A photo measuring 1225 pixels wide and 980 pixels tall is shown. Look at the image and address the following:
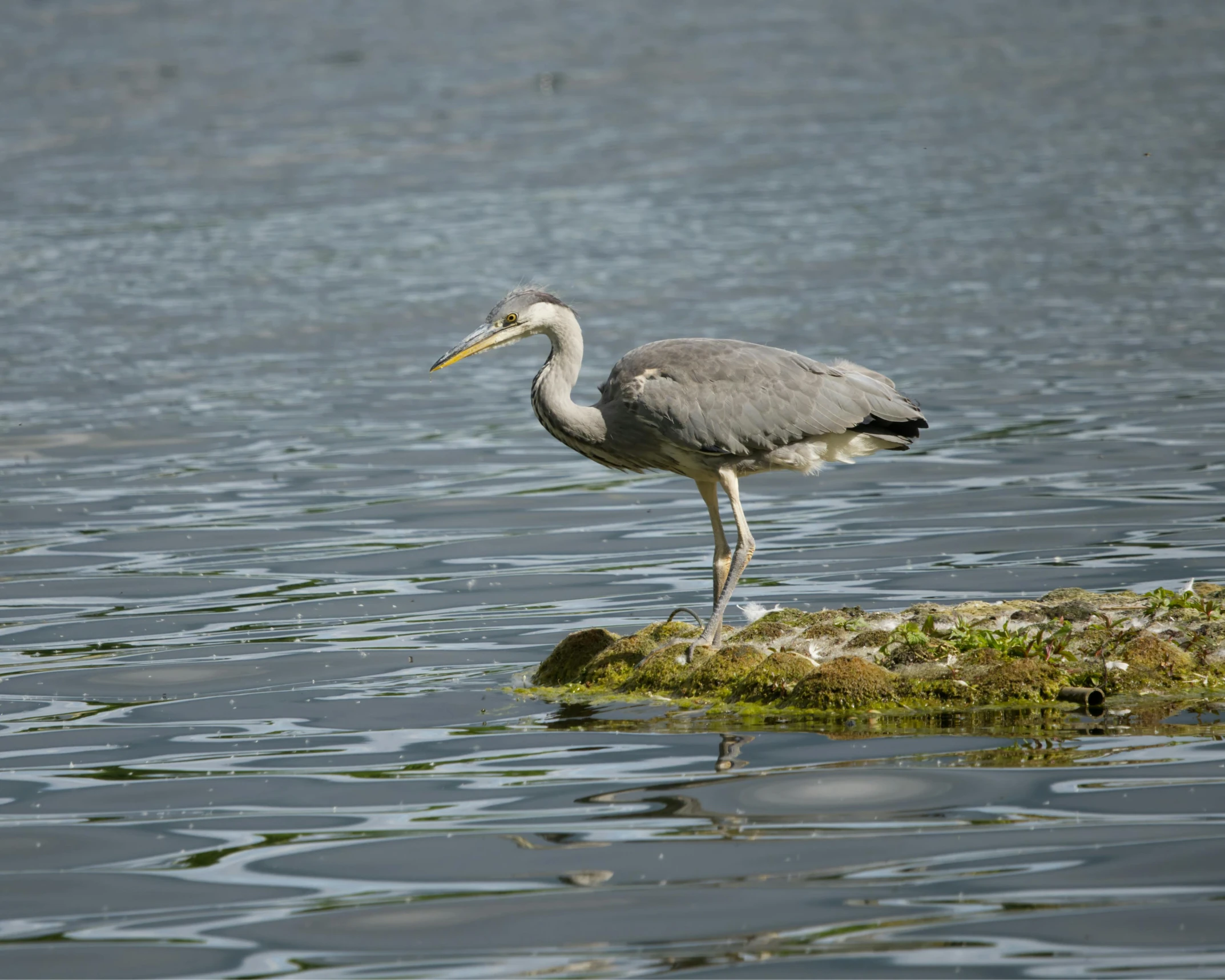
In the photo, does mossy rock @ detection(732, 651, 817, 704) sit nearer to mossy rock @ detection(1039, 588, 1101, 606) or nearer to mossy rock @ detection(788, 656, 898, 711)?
mossy rock @ detection(788, 656, 898, 711)

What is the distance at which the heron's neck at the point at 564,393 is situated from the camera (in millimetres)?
10305

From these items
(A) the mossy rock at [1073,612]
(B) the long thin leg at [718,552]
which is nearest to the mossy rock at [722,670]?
(B) the long thin leg at [718,552]

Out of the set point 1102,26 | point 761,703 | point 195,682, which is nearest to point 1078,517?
point 761,703

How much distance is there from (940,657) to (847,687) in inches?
20.7

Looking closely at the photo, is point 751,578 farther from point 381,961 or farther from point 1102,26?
point 1102,26

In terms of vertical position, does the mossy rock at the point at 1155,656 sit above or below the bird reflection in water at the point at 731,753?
above

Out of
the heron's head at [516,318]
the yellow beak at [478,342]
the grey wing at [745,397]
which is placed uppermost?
the heron's head at [516,318]

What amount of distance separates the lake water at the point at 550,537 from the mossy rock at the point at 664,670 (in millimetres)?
335

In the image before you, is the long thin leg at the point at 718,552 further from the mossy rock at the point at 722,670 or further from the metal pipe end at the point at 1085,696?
the metal pipe end at the point at 1085,696

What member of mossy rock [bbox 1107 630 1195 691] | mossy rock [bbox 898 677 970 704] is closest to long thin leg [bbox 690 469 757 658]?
mossy rock [bbox 898 677 970 704]

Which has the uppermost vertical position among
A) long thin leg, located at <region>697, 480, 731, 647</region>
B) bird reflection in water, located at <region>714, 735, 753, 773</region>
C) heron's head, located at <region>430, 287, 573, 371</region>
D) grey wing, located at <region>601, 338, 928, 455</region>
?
heron's head, located at <region>430, 287, 573, 371</region>

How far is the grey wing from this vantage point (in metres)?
10.1

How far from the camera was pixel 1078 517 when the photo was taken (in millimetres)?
13961

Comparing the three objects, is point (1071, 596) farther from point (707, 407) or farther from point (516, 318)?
point (516, 318)
